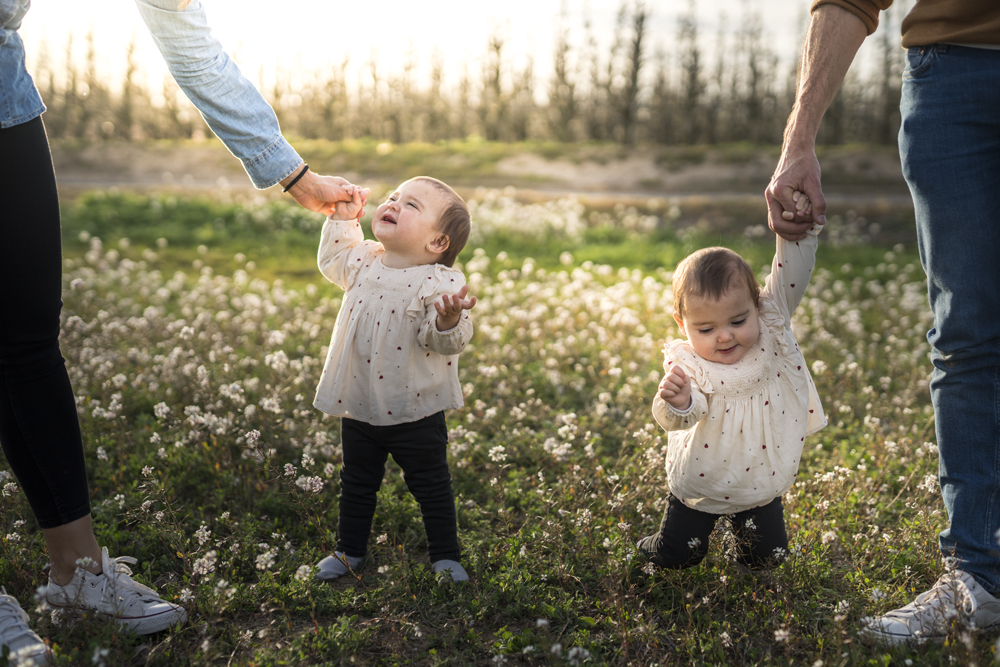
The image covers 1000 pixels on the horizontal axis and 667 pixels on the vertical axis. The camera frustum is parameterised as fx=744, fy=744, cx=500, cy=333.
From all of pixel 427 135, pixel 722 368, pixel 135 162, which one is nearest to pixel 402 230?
pixel 722 368

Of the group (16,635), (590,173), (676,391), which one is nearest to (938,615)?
(676,391)

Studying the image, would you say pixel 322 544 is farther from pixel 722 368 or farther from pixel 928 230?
pixel 928 230

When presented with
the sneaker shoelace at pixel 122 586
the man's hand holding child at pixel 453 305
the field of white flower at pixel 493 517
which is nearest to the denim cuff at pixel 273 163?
the man's hand holding child at pixel 453 305

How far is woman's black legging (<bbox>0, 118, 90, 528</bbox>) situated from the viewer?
2.36 metres

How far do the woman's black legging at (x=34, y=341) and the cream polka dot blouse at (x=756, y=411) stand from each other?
207 centimetres

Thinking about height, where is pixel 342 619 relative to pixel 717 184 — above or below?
below

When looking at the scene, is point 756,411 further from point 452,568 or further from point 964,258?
point 452,568

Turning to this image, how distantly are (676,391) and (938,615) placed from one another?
1212mm

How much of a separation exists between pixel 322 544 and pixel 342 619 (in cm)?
64

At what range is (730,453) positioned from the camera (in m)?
2.69

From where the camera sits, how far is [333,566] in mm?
3139

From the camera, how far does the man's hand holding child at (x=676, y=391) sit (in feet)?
8.30

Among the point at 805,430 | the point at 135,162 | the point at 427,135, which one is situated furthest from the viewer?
the point at 427,135

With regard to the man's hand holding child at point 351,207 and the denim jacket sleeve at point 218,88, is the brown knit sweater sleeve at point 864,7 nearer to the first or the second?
the man's hand holding child at point 351,207
